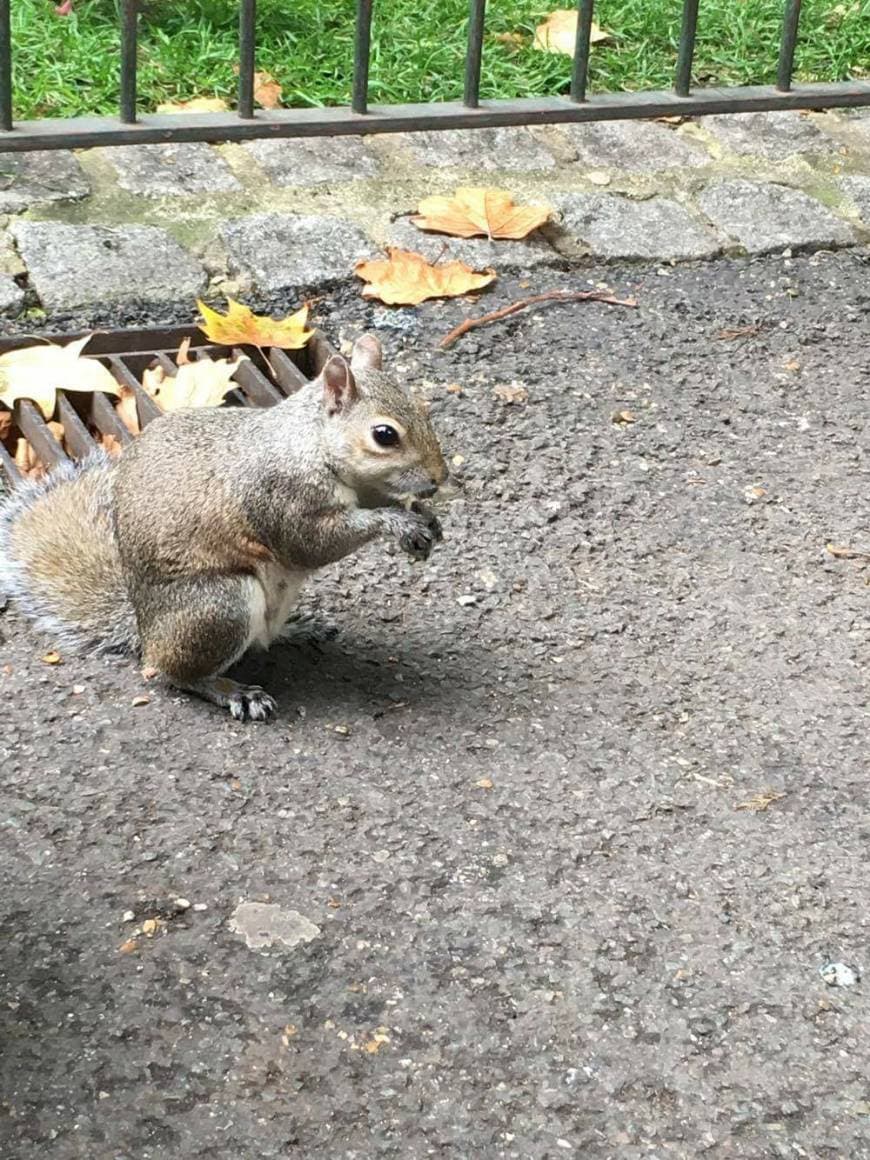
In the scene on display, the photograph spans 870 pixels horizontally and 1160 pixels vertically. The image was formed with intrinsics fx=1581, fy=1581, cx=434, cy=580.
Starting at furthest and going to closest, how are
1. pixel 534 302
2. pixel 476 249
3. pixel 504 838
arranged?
pixel 476 249 < pixel 534 302 < pixel 504 838

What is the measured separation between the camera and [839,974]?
2.40 m

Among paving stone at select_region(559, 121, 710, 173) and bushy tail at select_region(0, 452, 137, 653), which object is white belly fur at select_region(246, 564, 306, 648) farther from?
paving stone at select_region(559, 121, 710, 173)

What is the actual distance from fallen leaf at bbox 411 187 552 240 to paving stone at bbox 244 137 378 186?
31cm

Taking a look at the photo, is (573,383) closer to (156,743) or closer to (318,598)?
(318,598)

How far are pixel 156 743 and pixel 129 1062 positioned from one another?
0.77 metres

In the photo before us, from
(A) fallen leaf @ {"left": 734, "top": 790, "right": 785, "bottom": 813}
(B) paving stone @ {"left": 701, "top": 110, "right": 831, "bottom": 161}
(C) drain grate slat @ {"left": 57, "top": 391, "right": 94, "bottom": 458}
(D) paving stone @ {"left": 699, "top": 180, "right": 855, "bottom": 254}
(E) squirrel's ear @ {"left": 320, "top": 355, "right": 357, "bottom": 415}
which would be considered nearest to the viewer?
(A) fallen leaf @ {"left": 734, "top": 790, "right": 785, "bottom": 813}

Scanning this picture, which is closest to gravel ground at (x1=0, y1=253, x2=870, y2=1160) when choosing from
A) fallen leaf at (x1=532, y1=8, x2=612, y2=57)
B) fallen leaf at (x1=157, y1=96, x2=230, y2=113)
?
fallen leaf at (x1=157, y1=96, x2=230, y2=113)

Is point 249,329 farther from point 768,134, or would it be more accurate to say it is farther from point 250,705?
point 768,134

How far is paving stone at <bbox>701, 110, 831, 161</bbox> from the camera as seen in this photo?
5.11 meters

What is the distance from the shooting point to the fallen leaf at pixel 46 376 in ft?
12.2

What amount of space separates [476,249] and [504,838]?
225 centimetres

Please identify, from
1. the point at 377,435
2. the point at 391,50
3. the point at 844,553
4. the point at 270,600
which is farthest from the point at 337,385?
the point at 391,50

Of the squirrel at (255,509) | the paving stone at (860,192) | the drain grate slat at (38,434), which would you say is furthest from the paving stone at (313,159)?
the squirrel at (255,509)

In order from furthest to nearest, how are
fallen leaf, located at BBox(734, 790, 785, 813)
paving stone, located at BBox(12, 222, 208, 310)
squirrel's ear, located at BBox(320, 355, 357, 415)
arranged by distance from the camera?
paving stone, located at BBox(12, 222, 208, 310) → squirrel's ear, located at BBox(320, 355, 357, 415) → fallen leaf, located at BBox(734, 790, 785, 813)
